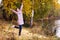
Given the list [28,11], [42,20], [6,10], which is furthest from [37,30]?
[42,20]

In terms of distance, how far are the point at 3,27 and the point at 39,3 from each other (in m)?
2.94

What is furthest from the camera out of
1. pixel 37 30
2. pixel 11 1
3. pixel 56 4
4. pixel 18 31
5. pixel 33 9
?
pixel 56 4

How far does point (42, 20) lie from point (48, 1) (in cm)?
159

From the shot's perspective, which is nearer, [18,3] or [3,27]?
[3,27]

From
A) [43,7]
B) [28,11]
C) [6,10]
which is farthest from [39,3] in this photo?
[6,10]

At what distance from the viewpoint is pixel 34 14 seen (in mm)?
9930

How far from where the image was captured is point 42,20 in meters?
11.0

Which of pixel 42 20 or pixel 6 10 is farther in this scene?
pixel 42 20

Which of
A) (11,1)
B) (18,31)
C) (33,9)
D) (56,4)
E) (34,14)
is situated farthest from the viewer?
(56,4)

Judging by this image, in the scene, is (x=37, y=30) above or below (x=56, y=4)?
below

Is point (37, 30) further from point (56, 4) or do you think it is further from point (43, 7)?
point (56, 4)

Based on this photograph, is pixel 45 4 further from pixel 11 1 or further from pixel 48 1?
pixel 11 1

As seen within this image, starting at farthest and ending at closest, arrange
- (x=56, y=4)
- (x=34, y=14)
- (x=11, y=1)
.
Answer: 1. (x=56, y=4)
2. (x=34, y=14)
3. (x=11, y=1)

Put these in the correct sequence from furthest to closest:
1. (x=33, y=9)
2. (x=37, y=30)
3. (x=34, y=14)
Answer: (x=34, y=14) < (x=33, y=9) < (x=37, y=30)
